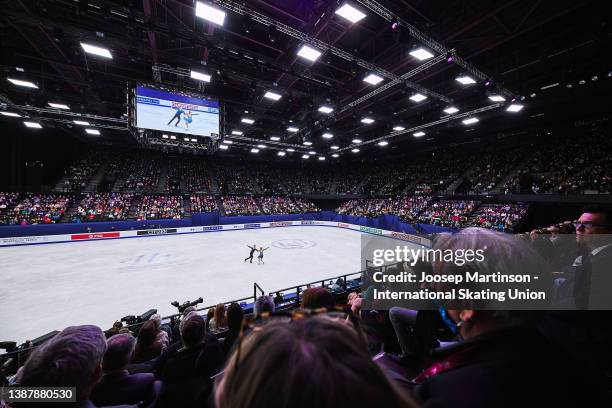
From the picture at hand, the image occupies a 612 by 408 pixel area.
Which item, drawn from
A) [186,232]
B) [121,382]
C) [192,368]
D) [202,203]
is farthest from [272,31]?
[202,203]

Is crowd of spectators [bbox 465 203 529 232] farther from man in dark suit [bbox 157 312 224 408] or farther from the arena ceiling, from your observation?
man in dark suit [bbox 157 312 224 408]

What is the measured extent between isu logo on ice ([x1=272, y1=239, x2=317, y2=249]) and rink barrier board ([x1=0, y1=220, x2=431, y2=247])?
25.2 ft

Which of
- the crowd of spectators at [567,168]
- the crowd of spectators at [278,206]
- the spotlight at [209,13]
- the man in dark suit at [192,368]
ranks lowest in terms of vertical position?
the man in dark suit at [192,368]

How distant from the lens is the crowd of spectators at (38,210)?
18.8 metres

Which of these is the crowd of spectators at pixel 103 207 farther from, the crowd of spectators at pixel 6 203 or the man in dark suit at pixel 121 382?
the man in dark suit at pixel 121 382

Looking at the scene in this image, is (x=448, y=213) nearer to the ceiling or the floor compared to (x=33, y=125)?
nearer to the floor

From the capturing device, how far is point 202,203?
29156 mm

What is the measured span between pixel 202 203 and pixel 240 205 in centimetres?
460

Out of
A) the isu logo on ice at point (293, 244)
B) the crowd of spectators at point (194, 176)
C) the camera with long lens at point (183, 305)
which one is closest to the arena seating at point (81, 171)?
the crowd of spectators at point (194, 176)

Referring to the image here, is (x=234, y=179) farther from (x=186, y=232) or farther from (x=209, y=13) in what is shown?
(x=209, y=13)

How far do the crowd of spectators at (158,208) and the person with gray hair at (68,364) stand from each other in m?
26.0

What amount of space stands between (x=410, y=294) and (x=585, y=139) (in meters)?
25.5

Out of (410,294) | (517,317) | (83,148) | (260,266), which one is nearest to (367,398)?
(517,317)

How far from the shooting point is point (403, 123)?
18891 mm
